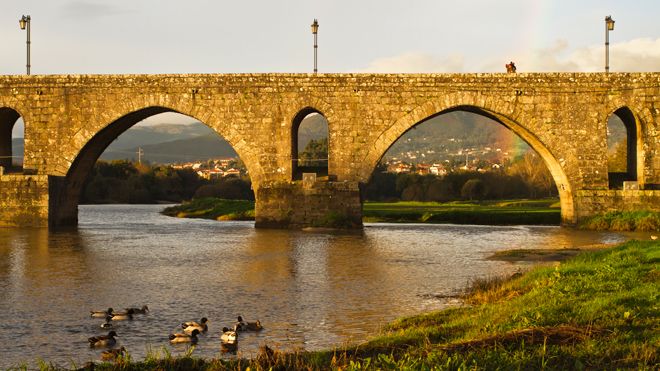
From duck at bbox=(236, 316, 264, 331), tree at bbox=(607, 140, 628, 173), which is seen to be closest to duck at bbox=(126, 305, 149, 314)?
duck at bbox=(236, 316, 264, 331)

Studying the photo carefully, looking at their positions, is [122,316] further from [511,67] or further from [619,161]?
[619,161]

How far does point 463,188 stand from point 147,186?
31.7m

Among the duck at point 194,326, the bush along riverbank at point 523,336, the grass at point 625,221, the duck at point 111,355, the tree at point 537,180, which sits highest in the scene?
the tree at point 537,180

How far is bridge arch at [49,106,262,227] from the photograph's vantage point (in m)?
35.7

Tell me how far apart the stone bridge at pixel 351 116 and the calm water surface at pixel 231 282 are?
115 inches

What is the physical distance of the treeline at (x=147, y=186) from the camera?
74062 mm

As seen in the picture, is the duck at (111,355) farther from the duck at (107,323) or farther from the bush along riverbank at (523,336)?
the duck at (107,323)

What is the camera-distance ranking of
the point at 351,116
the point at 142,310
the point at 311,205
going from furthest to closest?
the point at 351,116 < the point at 311,205 < the point at 142,310

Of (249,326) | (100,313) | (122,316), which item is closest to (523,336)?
(249,326)

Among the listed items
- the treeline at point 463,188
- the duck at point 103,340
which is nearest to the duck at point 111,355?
the duck at point 103,340

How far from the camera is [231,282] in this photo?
57.7 feet

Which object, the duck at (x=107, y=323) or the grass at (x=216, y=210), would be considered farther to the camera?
the grass at (x=216, y=210)

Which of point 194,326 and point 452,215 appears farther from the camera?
point 452,215

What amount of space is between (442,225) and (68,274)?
78.0 feet
